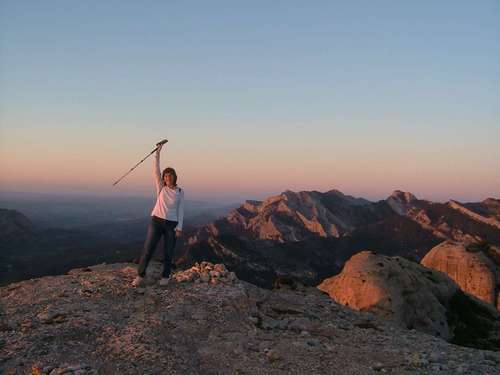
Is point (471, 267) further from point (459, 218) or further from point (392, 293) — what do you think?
point (459, 218)

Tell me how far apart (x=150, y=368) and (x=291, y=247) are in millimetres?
137452

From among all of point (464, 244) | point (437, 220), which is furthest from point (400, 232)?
point (464, 244)

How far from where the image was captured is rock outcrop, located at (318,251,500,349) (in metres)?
26.2

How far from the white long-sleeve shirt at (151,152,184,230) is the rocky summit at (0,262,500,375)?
2.82 meters

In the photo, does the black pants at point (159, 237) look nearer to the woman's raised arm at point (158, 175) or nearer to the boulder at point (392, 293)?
the woman's raised arm at point (158, 175)

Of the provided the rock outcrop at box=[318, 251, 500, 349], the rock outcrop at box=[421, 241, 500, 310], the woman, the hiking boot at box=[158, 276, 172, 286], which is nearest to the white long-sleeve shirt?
the woman

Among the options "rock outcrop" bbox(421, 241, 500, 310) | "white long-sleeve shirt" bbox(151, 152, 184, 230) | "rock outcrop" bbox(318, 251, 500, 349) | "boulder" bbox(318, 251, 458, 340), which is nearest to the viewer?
"white long-sleeve shirt" bbox(151, 152, 184, 230)

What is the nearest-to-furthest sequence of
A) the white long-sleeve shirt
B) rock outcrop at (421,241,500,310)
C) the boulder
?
1. the white long-sleeve shirt
2. the boulder
3. rock outcrop at (421,241,500,310)

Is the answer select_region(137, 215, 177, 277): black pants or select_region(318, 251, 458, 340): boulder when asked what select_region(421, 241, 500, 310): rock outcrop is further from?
select_region(137, 215, 177, 277): black pants

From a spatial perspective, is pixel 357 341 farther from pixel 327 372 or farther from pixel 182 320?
pixel 182 320

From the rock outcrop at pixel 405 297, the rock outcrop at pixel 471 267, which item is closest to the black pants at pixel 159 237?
A: the rock outcrop at pixel 405 297

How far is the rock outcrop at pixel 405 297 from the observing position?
26.2 m

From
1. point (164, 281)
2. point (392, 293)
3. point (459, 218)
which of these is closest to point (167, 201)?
point (164, 281)

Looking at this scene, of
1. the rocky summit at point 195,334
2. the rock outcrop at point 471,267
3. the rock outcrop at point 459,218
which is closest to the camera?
the rocky summit at point 195,334
